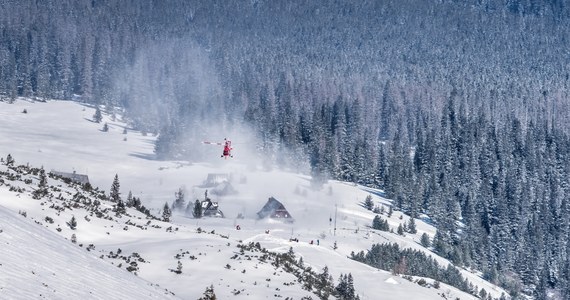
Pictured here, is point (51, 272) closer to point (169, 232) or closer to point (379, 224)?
point (169, 232)

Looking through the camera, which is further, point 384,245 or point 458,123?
point 458,123

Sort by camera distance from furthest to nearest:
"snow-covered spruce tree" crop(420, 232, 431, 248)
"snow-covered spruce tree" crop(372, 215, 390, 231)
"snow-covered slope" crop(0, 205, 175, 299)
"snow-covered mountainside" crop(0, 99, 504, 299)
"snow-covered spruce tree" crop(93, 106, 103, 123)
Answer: "snow-covered spruce tree" crop(93, 106, 103, 123), "snow-covered spruce tree" crop(420, 232, 431, 248), "snow-covered spruce tree" crop(372, 215, 390, 231), "snow-covered mountainside" crop(0, 99, 504, 299), "snow-covered slope" crop(0, 205, 175, 299)

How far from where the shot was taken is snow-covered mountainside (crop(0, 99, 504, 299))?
953 inches

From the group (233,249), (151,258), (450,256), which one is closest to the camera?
(151,258)

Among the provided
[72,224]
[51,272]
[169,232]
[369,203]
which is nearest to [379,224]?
[369,203]

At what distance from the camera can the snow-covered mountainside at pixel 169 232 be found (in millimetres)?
24219

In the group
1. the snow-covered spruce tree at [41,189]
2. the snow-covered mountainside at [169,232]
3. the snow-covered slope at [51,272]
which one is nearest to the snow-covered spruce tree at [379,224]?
the snow-covered mountainside at [169,232]

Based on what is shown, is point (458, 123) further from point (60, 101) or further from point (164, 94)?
point (60, 101)

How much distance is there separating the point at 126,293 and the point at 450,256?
86.4 meters

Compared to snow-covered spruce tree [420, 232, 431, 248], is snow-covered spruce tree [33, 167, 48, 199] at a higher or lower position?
higher

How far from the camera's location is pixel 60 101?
172250 mm

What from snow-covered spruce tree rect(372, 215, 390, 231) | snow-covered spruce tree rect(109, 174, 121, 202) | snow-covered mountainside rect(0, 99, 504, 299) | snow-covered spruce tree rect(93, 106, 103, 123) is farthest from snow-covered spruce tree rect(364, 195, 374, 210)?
snow-covered spruce tree rect(93, 106, 103, 123)

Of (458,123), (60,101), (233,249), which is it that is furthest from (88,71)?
(233,249)

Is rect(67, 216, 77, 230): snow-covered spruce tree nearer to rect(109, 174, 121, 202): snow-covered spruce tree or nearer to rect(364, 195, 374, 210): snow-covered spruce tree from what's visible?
rect(109, 174, 121, 202): snow-covered spruce tree
